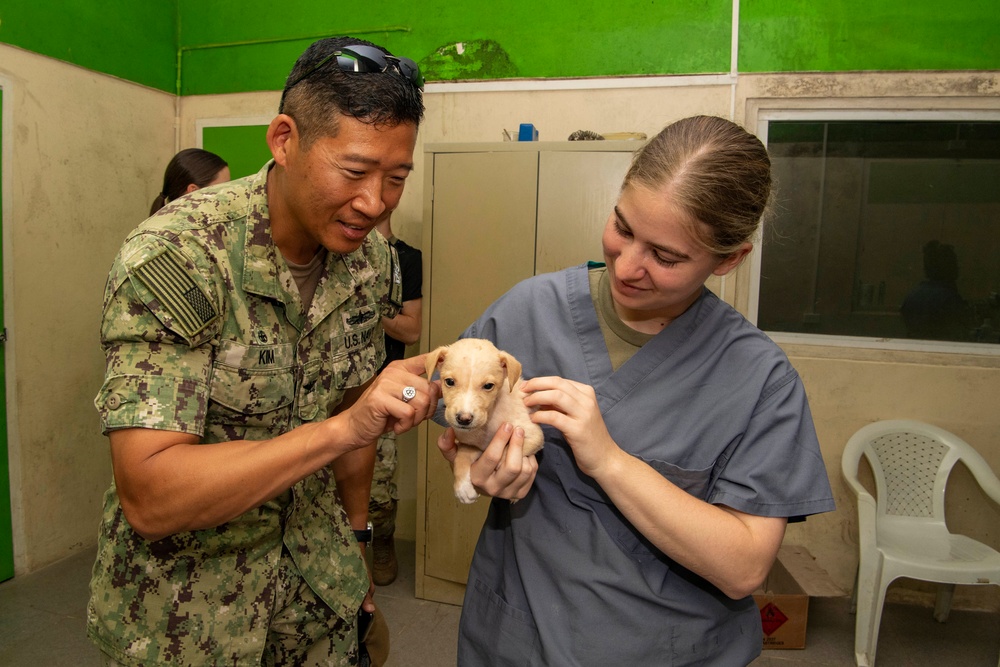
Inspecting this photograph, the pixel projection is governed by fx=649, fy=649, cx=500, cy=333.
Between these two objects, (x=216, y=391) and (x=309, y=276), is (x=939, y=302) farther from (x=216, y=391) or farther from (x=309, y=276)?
(x=216, y=391)

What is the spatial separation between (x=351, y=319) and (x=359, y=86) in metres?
0.61

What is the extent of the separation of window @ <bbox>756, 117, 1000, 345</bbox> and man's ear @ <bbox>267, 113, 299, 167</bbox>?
325 centimetres

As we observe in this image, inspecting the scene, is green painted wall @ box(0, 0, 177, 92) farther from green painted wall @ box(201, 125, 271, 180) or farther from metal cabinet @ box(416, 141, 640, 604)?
metal cabinet @ box(416, 141, 640, 604)

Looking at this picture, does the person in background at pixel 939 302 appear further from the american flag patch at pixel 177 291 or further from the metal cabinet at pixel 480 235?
the american flag patch at pixel 177 291

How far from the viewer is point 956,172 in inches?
151

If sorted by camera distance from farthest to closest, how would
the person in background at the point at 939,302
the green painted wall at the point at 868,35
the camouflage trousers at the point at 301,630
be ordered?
1. the person in background at the point at 939,302
2. the green painted wall at the point at 868,35
3. the camouflage trousers at the point at 301,630

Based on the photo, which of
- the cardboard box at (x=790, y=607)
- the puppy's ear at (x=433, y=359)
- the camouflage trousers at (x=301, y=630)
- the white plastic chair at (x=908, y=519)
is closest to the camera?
the puppy's ear at (x=433, y=359)

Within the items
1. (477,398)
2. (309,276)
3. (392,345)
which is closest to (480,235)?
(392,345)

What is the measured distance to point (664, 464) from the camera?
1293 millimetres

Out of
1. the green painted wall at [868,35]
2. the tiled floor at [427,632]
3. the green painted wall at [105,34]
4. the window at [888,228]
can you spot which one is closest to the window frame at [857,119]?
the window at [888,228]

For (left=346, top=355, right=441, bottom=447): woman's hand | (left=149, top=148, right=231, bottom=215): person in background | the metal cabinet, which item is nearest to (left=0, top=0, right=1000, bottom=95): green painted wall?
the metal cabinet

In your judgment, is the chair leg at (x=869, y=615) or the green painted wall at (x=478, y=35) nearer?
the chair leg at (x=869, y=615)

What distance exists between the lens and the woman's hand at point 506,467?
1.29 metres

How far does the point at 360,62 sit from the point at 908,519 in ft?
12.9
